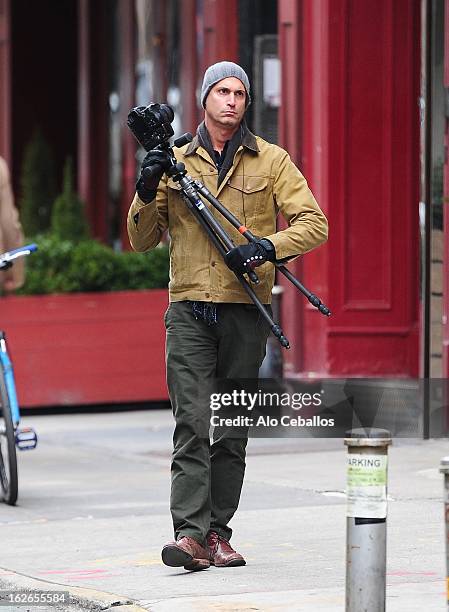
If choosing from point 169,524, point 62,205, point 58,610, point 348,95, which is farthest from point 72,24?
point 58,610

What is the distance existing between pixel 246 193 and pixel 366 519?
6.32 feet

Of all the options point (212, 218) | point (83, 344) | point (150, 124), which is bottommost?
point (83, 344)

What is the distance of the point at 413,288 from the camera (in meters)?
11.8

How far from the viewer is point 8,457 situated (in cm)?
812

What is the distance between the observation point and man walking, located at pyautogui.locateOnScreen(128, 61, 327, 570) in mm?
6238

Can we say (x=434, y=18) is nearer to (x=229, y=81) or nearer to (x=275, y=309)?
(x=275, y=309)

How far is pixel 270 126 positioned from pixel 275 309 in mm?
1617

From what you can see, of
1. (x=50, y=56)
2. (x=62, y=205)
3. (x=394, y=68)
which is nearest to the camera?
(x=394, y=68)

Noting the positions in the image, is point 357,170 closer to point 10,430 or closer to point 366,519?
point 10,430

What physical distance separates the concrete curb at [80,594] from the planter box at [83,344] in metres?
6.68

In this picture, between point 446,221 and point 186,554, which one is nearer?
point 186,554

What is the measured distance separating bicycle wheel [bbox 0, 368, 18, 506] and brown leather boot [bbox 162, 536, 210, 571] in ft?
6.92

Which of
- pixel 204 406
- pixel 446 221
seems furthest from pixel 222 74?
pixel 446 221

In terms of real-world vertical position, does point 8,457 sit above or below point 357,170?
below
